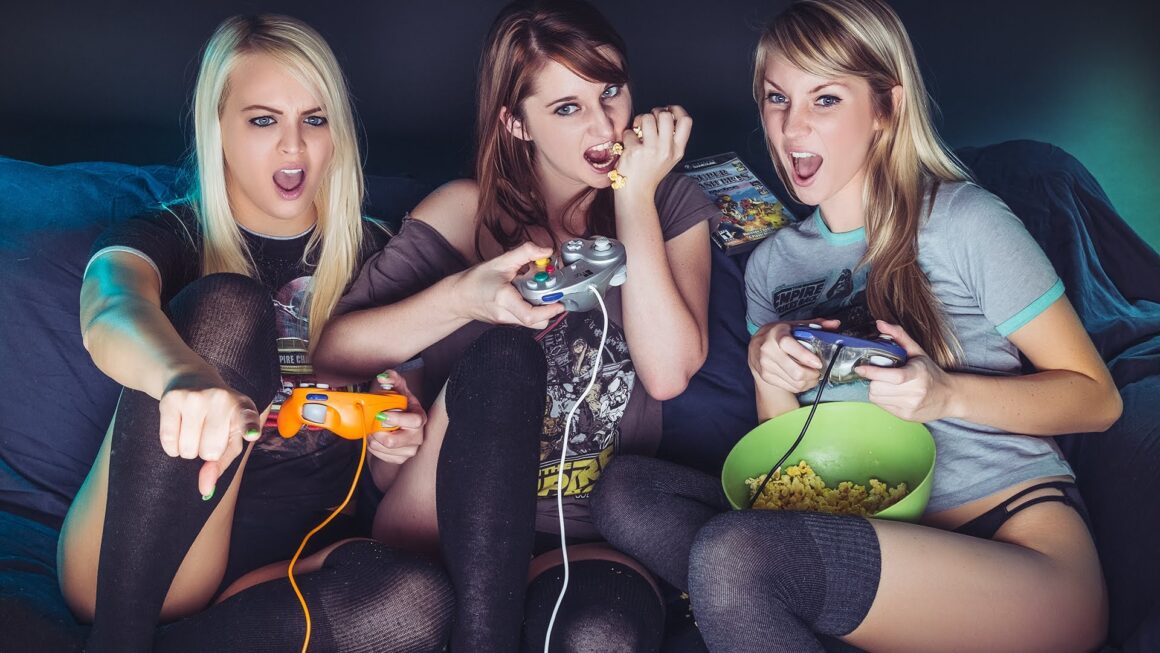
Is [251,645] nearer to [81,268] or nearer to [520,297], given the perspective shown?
[520,297]

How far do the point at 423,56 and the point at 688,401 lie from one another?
107 centimetres

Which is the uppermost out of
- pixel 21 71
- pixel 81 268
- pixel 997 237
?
pixel 21 71

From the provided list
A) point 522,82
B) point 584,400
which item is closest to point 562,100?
point 522,82

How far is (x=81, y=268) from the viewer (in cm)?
182

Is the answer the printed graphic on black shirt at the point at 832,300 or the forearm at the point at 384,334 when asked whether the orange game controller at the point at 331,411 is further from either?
the printed graphic on black shirt at the point at 832,300

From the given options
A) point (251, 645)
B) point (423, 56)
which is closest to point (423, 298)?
point (251, 645)

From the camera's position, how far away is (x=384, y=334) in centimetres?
163

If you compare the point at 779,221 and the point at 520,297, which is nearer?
the point at 520,297

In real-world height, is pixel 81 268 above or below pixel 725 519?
above

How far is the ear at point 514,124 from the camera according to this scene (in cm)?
176

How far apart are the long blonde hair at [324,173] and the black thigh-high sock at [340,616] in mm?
490

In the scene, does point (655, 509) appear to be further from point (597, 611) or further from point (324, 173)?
point (324, 173)

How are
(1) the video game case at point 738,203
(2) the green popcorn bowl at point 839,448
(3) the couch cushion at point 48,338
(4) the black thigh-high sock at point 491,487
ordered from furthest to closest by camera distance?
(1) the video game case at point 738,203 < (3) the couch cushion at point 48,338 < (2) the green popcorn bowl at point 839,448 < (4) the black thigh-high sock at point 491,487

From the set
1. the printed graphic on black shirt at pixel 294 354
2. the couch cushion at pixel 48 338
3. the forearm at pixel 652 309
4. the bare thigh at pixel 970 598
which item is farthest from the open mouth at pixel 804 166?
the couch cushion at pixel 48 338
